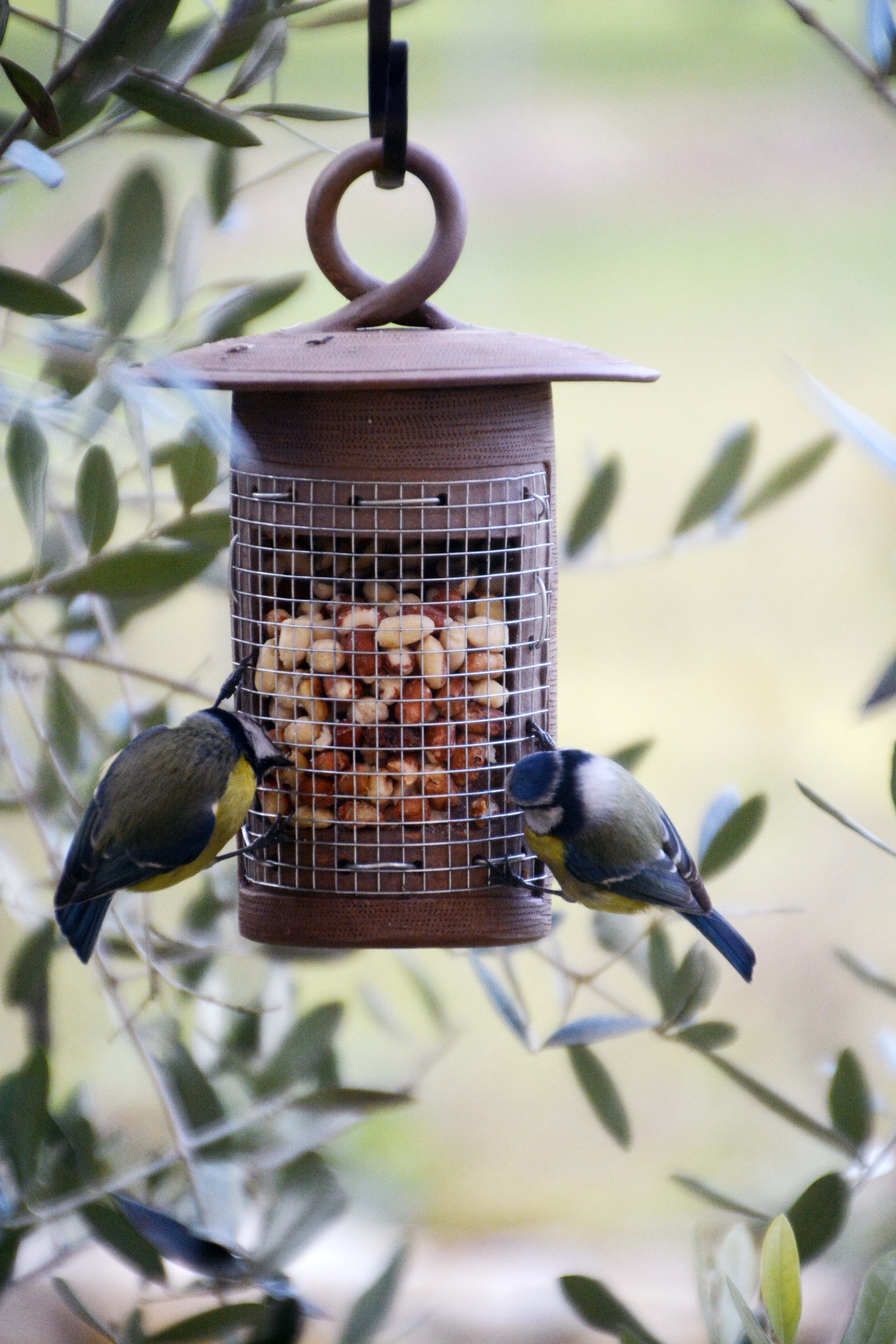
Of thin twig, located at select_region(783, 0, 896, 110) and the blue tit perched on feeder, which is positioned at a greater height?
thin twig, located at select_region(783, 0, 896, 110)

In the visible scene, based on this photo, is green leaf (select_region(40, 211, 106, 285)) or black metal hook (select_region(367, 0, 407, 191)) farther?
green leaf (select_region(40, 211, 106, 285))

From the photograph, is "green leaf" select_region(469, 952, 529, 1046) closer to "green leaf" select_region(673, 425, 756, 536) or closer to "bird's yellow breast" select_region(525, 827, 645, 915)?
"bird's yellow breast" select_region(525, 827, 645, 915)

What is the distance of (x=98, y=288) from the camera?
4.25 feet

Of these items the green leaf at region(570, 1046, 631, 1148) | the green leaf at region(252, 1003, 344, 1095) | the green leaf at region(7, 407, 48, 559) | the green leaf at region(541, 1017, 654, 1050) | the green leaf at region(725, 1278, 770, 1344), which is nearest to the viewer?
the green leaf at region(725, 1278, 770, 1344)

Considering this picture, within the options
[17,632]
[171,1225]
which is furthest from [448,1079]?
[171,1225]

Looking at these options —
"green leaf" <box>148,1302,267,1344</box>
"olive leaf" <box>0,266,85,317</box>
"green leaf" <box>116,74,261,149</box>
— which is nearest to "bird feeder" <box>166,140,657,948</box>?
"green leaf" <box>116,74,261,149</box>

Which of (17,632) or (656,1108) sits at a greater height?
(17,632)

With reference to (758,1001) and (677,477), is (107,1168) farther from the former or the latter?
(677,477)

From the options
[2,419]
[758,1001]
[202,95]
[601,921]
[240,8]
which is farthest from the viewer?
[758,1001]

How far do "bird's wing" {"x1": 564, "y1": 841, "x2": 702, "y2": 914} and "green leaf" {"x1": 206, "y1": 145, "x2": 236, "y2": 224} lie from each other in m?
0.75

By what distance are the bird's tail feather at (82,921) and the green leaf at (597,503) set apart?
2.31 ft

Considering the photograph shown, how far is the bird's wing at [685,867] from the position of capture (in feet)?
4.31

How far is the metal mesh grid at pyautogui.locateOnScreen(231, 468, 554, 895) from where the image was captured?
1.25 m

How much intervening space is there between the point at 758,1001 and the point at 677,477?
5.46ft
